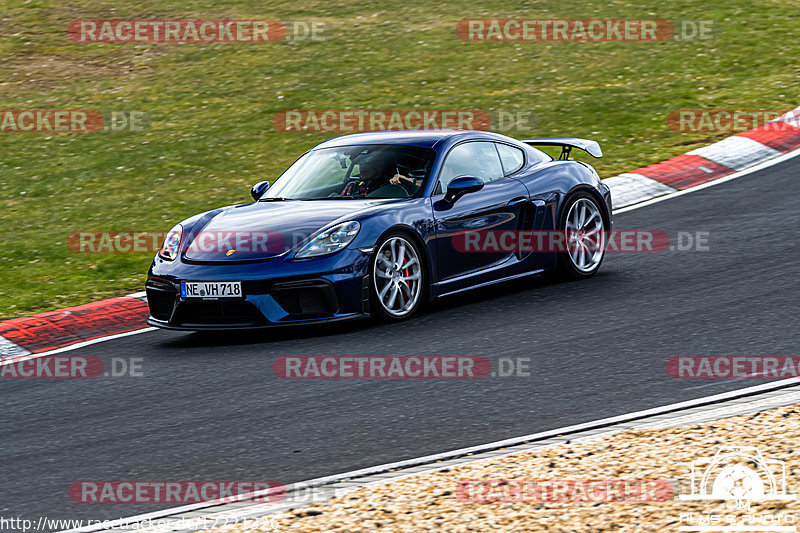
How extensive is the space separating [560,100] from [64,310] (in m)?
9.44

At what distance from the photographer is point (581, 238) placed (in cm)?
938

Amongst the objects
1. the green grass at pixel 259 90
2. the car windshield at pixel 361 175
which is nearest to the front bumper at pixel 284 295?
the car windshield at pixel 361 175

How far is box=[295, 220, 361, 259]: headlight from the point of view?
25.5ft

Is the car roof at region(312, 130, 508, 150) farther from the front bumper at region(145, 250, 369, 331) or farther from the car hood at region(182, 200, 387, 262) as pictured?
the front bumper at region(145, 250, 369, 331)

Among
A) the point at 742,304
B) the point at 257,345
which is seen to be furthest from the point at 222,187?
the point at 742,304

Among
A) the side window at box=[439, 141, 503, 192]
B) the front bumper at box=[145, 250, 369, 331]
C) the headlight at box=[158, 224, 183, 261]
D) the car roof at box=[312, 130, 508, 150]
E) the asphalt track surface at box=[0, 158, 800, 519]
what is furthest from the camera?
the car roof at box=[312, 130, 508, 150]

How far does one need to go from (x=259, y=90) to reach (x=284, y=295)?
11.0m

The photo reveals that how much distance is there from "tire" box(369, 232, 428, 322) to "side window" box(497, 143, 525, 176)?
4.53ft

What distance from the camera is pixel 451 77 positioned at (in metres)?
18.0

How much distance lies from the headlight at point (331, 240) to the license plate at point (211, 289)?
479mm

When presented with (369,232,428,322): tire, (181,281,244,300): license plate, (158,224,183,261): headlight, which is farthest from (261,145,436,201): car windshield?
(181,281,244,300): license plate

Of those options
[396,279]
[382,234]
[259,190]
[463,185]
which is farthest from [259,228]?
[463,185]

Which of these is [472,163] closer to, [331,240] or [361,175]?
[361,175]

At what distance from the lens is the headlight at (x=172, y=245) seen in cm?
823
